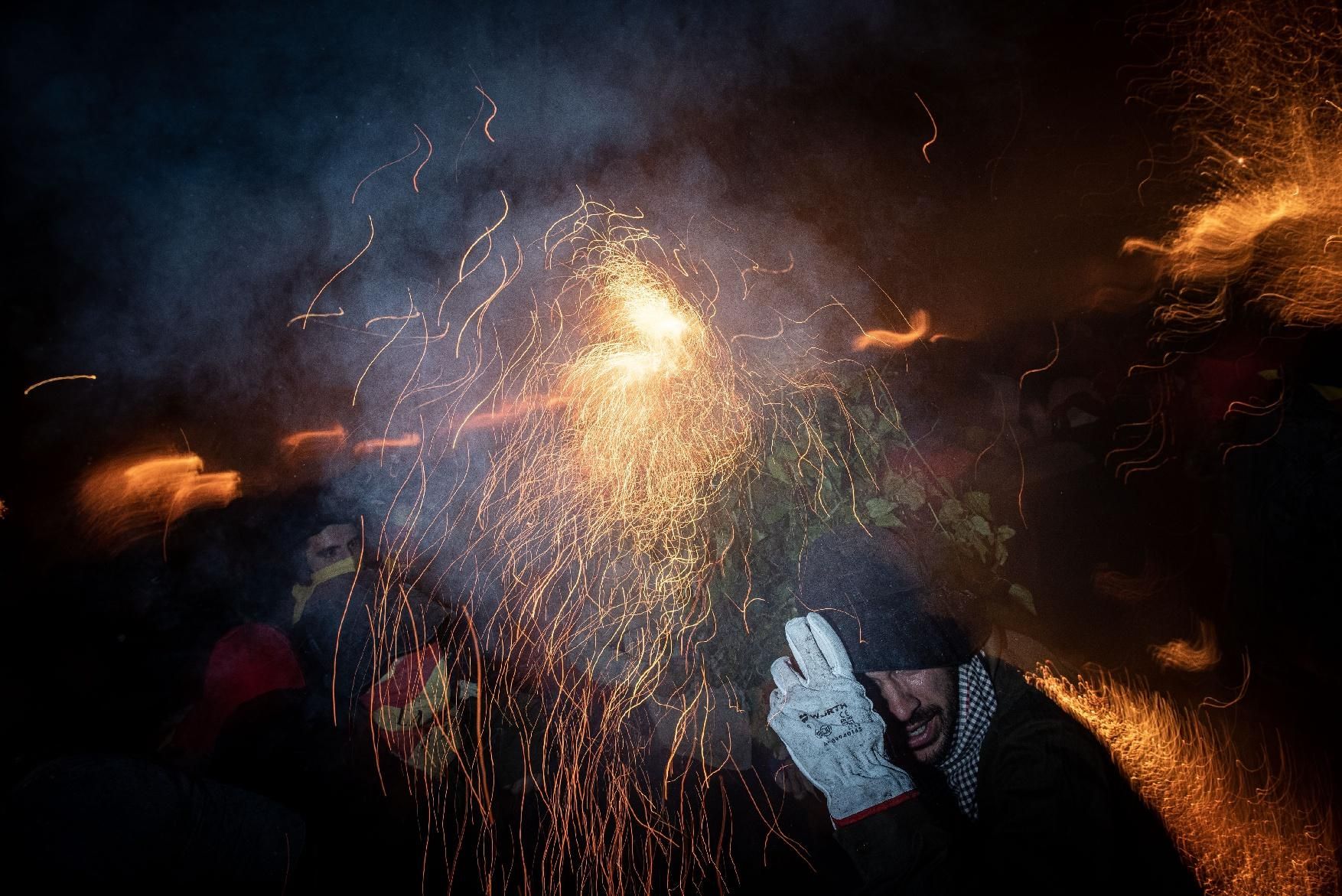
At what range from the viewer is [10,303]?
6.01 feet

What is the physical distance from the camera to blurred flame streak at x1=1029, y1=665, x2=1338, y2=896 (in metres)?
2.21

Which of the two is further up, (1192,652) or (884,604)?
(884,604)

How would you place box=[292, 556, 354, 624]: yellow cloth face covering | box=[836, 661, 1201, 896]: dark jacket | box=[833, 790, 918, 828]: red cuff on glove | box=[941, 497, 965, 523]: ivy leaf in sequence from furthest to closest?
box=[941, 497, 965, 523]: ivy leaf < box=[292, 556, 354, 624]: yellow cloth face covering < box=[833, 790, 918, 828]: red cuff on glove < box=[836, 661, 1201, 896]: dark jacket

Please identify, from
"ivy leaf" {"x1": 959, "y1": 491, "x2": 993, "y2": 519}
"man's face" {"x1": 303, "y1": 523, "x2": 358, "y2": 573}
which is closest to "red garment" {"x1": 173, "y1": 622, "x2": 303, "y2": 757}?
"man's face" {"x1": 303, "y1": 523, "x2": 358, "y2": 573}

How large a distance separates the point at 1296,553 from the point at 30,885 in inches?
207

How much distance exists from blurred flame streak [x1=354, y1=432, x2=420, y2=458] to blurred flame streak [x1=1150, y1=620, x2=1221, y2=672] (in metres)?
4.01

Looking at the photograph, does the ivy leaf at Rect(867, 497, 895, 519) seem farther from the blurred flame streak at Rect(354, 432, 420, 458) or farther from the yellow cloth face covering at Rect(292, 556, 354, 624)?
the yellow cloth face covering at Rect(292, 556, 354, 624)

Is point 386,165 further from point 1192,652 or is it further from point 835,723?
point 1192,652

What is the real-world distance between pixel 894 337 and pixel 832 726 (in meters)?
1.96

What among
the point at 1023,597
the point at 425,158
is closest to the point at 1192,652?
the point at 1023,597

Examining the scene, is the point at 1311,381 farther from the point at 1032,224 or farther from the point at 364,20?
the point at 364,20

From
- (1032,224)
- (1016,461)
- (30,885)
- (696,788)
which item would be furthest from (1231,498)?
(30,885)

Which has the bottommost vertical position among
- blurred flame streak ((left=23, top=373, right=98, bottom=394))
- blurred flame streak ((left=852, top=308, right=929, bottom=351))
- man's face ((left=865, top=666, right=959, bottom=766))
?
man's face ((left=865, top=666, right=959, bottom=766))

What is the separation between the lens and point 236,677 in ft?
6.47
